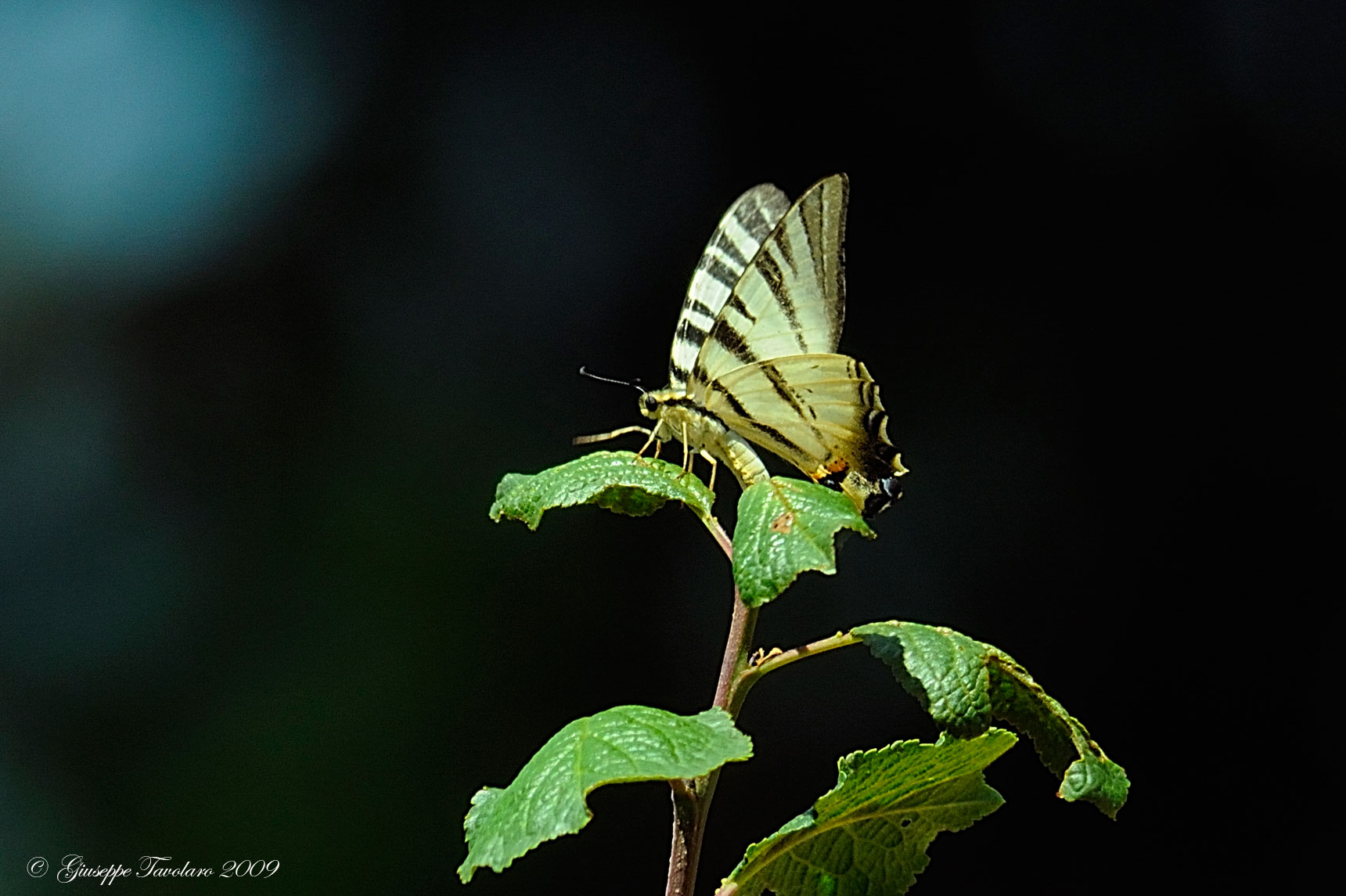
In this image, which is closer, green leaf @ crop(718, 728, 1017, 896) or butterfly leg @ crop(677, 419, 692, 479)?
green leaf @ crop(718, 728, 1017, 896)

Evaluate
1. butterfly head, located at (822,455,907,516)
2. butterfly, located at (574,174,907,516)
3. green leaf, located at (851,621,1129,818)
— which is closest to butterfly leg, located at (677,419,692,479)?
butterfly, located at (574,174,907,516)

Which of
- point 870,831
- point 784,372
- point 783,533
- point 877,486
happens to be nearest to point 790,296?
point 784,372

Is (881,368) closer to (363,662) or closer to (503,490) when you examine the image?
(363,662)

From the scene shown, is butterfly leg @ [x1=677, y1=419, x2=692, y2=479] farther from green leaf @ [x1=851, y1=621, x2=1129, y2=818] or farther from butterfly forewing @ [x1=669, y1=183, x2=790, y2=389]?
green leaf @ [x1=851, y1=621, x2=1129, y2=818]

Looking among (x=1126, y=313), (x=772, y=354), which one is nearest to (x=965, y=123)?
(x=1126, y=313)

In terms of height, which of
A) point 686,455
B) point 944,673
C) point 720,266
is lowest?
point 944,673

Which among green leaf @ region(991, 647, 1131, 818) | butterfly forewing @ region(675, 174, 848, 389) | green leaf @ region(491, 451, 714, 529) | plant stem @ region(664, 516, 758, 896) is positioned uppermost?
butterfly forewing @ region(675, 174, 848, 389)

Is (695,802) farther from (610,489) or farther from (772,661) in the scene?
(610,489)
